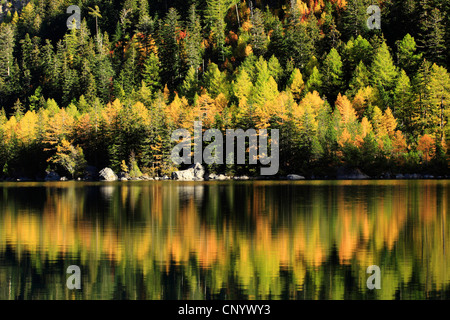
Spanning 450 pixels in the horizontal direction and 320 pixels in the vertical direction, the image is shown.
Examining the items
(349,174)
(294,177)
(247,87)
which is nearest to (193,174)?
(294,177)

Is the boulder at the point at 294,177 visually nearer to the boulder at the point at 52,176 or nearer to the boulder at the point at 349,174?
the boulder at the point at 349,174

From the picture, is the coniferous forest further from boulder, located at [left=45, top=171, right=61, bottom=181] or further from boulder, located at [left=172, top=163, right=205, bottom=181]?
boulder, located at [left=172, top=163, right=205, bottom=181]

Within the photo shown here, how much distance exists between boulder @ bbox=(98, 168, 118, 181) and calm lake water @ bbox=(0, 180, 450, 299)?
53.6 meters

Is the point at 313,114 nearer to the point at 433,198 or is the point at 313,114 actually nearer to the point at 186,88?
the point at 186,88

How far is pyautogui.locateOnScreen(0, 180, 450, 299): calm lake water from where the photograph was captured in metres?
18.1

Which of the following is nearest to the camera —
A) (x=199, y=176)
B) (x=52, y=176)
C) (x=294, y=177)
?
(x=294, y=177)

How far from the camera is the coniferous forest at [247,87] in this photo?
89.2 m

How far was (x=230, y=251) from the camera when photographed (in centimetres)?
2400

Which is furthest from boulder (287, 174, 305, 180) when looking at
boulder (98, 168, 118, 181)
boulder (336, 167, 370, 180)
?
boulder (98, 168, 118, 181)

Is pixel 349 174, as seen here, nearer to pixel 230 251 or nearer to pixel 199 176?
pixel 199 176

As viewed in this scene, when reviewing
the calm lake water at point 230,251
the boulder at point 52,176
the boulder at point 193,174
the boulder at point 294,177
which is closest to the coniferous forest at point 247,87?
the boulder at point 52,176

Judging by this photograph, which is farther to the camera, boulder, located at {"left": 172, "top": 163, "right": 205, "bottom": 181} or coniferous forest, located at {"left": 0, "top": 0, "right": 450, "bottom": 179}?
boulder, located at {"left": 172, "top": 163, "right": 205, "bottom": 181}

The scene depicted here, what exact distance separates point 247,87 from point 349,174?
33511 millimetres

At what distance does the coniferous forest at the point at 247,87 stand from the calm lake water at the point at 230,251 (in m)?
47.1
